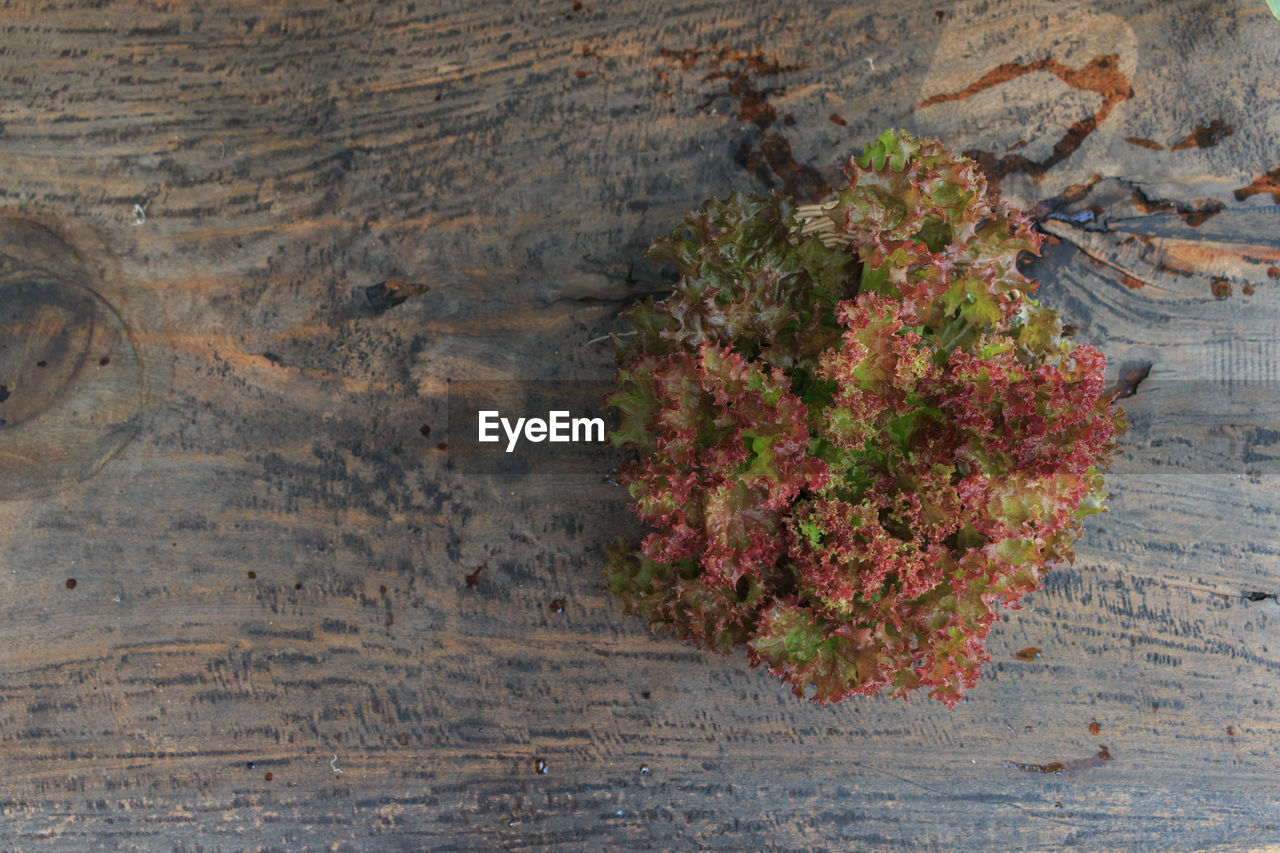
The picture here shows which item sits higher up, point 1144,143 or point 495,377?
point 1144,143

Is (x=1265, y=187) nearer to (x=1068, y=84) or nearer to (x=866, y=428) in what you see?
(x=1068, y=84)

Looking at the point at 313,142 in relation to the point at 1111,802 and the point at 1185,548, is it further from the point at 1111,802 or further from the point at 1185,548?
the point at 1111,802

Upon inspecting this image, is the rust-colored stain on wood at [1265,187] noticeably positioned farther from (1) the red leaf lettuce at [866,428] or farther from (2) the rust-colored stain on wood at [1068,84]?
(1) the red leaf lettuce at [866,428]

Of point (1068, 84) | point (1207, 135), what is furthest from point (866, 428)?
point (1207, 135)

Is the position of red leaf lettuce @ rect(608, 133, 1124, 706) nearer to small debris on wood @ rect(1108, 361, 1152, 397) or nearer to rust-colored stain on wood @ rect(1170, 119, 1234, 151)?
small debris on wood @ rect(1108, 361, 1152, 397)

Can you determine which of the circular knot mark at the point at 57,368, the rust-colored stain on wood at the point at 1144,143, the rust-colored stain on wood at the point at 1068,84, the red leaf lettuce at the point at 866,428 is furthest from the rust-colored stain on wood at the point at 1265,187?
the circular knot mark at the point at 57,368

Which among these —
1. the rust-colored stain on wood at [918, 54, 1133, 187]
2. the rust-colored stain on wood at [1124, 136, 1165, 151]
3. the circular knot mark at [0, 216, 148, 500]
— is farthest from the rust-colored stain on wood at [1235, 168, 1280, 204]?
the circular knot mark at [0, 216, 148, 500]

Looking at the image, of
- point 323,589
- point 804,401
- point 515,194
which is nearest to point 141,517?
point 323,589
